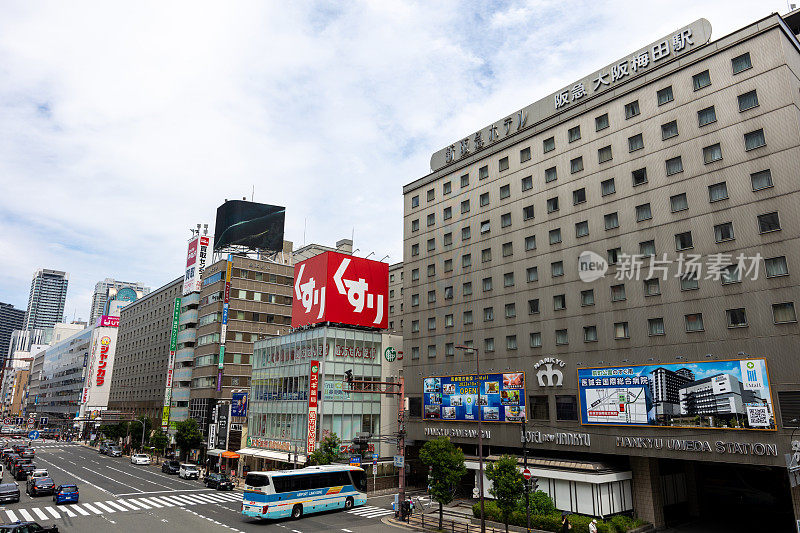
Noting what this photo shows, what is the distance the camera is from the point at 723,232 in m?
35.8

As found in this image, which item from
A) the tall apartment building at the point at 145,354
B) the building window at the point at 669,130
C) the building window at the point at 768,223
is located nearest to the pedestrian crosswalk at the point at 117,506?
the building window at the point at 768,223

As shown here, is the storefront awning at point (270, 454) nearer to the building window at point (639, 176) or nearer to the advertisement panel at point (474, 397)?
the advertisement panel at point (474, 397)

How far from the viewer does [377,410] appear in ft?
208

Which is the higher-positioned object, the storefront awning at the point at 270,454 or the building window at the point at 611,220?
the building window at the point at 611,220

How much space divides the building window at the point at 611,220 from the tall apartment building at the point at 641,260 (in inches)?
4.7

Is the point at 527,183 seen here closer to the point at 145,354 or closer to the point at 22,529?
the point at 22,529

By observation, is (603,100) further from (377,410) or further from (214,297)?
(214,297)

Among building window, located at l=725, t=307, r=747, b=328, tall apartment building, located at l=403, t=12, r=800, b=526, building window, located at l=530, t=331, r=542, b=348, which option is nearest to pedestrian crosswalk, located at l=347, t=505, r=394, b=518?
tall apartment building, located at l=403, t=12, r=800, b=526

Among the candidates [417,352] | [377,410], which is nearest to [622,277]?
[417,352]

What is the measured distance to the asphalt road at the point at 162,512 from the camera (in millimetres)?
35719

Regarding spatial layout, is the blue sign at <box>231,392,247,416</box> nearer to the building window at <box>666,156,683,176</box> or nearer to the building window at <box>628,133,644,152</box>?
the building window at <box>628,133,644,152</box>

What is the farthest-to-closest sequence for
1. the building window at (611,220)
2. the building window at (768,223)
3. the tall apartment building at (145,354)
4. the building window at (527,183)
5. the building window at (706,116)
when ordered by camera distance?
the tall apartment building at (145,354)
the building window at (527,183)
the building window at (611,220)
the building window at (706,116)
the building window at (768,223)

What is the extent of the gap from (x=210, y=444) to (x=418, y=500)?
134 feet

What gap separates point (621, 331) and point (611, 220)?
9.53 m
